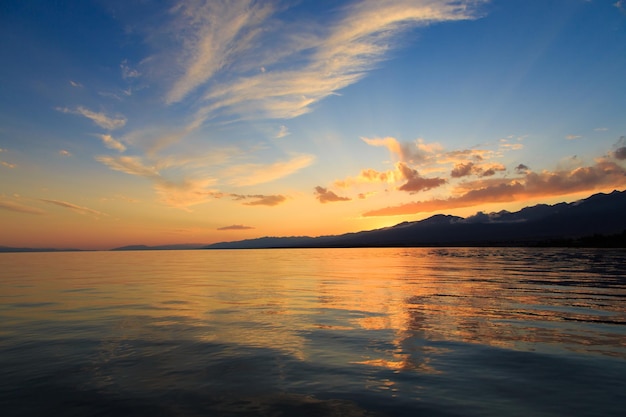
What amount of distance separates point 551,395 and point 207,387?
312 inches

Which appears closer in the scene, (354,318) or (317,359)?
(317,359)

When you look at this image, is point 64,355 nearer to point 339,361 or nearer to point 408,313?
point 339,361

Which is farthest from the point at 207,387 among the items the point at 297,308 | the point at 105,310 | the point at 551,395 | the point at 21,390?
the point at 105,310

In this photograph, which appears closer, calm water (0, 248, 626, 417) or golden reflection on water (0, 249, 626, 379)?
calm water (0, 248, 626, 417)

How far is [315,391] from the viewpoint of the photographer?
8508 mm

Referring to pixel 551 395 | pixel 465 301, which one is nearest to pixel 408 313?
pixel 465 301

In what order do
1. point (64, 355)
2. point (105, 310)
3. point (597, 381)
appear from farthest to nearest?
point (105, 310)
point (64, 355)
point (597, 381)

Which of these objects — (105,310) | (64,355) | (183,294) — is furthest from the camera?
(183,294)

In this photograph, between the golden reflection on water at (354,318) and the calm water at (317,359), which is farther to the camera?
the golden reflection on water at (354,318)

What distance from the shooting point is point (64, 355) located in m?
11.7

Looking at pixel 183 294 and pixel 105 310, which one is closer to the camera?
pixel 105 310

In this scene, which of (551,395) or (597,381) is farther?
(597,381)

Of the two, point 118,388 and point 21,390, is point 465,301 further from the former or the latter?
point 21,390

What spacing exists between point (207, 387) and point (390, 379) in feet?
14.9
